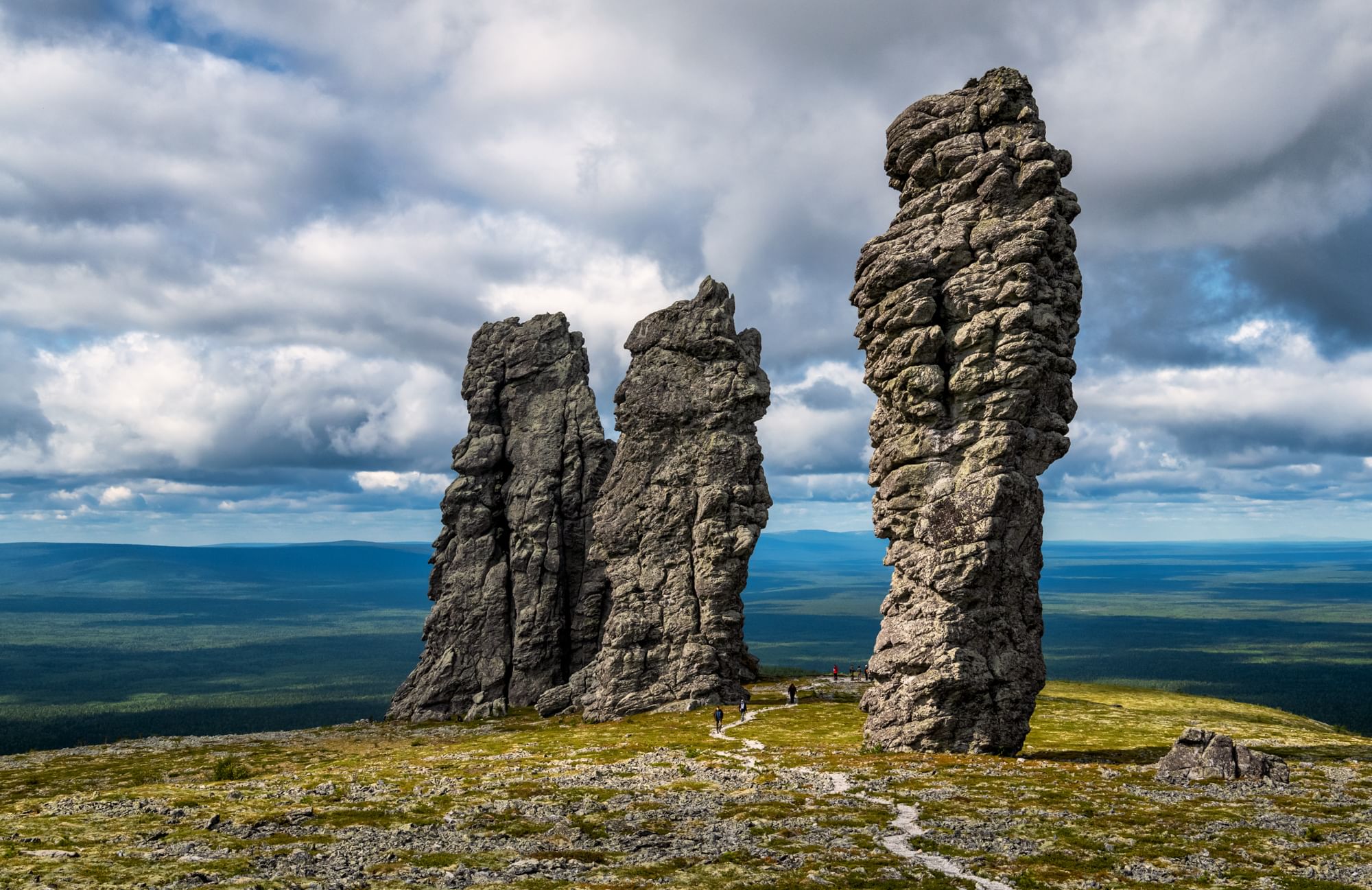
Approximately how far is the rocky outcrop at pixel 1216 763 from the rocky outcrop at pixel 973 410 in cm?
1188

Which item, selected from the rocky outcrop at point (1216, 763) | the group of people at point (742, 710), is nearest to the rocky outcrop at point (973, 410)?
the rocky outcrop at point (1216, 763)

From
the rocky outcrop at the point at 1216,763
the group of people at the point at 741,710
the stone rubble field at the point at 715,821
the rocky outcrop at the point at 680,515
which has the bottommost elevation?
the group of people at the point at 741,710

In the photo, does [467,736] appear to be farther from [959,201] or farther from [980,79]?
[980,79]

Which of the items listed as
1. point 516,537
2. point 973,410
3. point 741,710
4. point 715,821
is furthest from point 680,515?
point 715,821

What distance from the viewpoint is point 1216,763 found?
52.3 meters

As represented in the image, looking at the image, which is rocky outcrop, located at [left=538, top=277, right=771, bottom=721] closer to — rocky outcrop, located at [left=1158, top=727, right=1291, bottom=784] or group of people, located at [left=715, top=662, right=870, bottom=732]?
group of people, located at [left=715, top=662, right=870, bottom=732]

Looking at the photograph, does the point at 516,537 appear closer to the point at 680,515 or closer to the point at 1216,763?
the point at 680,515

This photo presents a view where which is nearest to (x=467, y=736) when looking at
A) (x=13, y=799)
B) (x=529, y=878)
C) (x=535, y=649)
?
(x=535, y=649)

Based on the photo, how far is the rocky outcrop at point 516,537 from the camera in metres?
119

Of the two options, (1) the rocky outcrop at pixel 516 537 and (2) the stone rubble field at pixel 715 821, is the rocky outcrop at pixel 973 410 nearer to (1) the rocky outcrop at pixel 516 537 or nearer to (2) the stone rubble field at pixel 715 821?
(2) the stone rubble field at pixel 715 821

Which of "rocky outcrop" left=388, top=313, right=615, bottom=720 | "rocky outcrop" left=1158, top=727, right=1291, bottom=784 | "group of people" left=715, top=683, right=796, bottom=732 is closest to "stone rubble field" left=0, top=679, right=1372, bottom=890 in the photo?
"rocky outcrop" left=1158, top=727, right=1291, bottom=784

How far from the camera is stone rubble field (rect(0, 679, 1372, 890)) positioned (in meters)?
35.5

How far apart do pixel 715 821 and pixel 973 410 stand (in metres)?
36.3

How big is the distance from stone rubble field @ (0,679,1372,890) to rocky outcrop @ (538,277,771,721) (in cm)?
2579
